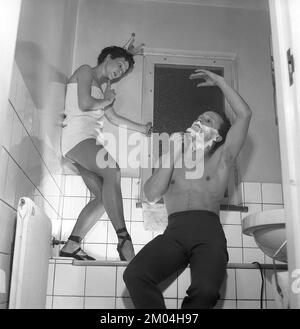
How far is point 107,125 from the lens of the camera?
249cm

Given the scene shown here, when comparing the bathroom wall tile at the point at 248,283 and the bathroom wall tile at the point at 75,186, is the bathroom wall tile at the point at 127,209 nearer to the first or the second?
the bathroom wall tile at the point at 75,186

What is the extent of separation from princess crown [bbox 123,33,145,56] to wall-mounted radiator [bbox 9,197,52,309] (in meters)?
1.57

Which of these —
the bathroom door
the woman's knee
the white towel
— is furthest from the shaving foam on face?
the bathroom door

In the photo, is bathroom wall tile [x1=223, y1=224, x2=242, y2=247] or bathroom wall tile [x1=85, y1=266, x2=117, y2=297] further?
bathroom wall tile [x1=223, y1=224, x2=242, y2=247]

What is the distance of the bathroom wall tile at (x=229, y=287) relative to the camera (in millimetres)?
1551

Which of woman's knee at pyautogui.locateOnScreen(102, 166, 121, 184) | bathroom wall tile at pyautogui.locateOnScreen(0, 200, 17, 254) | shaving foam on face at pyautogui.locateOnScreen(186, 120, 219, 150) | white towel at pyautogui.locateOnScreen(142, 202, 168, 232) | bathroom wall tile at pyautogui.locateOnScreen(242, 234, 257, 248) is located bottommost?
bathroom wall tile at pyautogui.locateOnScreen(0, 200, 17, 254)

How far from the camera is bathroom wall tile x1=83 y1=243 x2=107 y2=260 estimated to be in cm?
227

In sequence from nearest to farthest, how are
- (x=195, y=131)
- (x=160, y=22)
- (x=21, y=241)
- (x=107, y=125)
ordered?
(x=21, y=241), (x=195, y=131), (x=107, y=125), (x=160, y=22)

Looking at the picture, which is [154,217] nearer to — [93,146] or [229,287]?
[93,146]

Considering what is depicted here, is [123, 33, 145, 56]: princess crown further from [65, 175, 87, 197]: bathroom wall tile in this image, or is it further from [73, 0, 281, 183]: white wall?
[65, 175, 87, 197]: bathroom wall tile

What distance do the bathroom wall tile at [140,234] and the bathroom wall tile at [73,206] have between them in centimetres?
32
